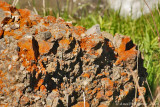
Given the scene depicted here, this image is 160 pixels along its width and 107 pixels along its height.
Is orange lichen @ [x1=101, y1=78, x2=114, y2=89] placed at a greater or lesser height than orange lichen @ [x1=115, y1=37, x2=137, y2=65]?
lesser

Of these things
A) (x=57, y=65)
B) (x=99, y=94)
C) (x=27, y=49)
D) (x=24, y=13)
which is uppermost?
(x=24, y=13)

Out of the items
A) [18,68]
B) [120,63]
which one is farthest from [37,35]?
[120,63]

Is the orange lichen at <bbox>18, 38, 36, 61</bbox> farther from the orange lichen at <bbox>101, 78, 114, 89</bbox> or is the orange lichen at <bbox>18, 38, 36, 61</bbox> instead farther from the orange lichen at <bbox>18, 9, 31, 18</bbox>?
the orange lichen at <bbox>101, 78, 114, 89</bbox>

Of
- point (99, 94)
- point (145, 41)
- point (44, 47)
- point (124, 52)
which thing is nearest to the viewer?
point (44, 47)

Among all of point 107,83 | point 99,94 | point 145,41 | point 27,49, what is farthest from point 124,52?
point 145,41

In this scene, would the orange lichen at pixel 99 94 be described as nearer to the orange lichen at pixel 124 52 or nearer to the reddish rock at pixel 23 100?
the orange lichen at pixel 124 52

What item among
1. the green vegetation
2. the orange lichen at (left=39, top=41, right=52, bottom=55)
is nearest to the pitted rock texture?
the orange lichen at (left=39, top=41, right=52, bottom=55)

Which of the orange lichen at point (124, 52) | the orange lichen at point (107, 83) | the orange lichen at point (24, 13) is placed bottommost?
the orange lichen at point (107, 83)

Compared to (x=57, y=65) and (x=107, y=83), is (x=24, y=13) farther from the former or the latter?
(x=107, y=83)

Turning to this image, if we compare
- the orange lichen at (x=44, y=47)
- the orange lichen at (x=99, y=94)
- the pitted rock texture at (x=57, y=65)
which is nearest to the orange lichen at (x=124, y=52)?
the pitted rock texture at (x=57, y=65)
